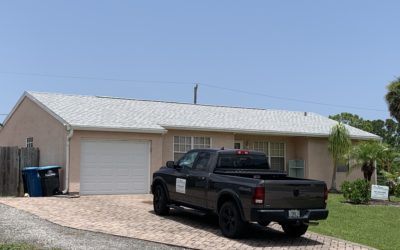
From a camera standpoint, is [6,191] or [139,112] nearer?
[6,191]

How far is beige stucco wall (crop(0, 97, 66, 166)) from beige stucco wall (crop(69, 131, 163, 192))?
1.46ft

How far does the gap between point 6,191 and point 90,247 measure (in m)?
11.7

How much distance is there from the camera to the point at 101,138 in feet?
62.4

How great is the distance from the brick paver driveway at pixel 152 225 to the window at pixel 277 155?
9929 mm

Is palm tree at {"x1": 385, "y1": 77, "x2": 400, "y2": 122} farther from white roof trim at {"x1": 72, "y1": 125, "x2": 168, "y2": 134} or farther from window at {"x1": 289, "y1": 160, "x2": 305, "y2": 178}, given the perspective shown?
white roof trim at {"x1": 72, "y1": 125, "x2": 168, "y2": 134}

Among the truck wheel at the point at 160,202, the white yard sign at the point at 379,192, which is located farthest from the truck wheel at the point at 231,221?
the white yard sign at the point at 379,192

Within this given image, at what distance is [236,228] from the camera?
1068cm

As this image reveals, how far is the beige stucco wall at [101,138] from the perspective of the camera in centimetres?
1830

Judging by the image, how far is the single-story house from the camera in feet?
61.5

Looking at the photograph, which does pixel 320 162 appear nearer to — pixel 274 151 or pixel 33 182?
pixel 274 151

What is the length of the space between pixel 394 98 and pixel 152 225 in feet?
72.5

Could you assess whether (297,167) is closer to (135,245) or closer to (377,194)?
(377,194)

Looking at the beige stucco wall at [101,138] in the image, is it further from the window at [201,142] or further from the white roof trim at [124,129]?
the window at [201,142]

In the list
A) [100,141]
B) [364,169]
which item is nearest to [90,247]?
[100,141]
